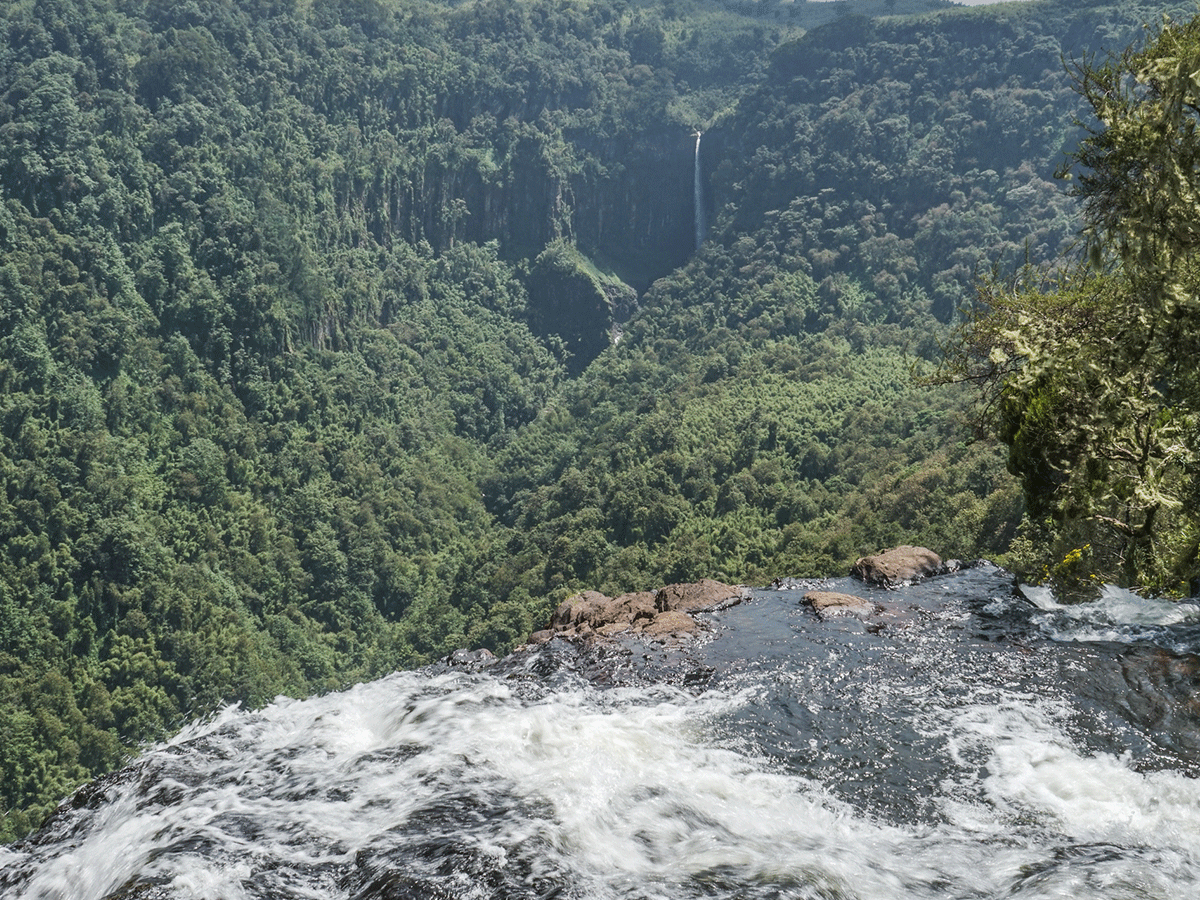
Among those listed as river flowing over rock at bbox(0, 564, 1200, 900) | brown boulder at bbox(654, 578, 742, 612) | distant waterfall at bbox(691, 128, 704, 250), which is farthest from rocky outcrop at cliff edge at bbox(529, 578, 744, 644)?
distant waterfall at bbox(691, 128, 704, 250)

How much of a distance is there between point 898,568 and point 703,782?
36.4 ft

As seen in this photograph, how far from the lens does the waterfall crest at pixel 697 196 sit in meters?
131

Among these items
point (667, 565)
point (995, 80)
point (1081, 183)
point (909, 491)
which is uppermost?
point (995, 80)

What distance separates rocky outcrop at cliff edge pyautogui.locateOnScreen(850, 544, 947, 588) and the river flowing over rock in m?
4.04

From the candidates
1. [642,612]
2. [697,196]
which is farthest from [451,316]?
[642,612]

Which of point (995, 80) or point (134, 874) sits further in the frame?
point (995, 80)

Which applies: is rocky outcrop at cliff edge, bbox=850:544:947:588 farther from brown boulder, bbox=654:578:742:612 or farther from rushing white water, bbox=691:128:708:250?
rushing white water, bbox=691:128:708:250

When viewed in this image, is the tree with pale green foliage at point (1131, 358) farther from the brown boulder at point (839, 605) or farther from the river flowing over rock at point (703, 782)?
the brown boulder at point (839, 605)

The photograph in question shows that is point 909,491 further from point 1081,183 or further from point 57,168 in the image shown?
point 57,168

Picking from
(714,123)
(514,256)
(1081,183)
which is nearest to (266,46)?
(514,256)

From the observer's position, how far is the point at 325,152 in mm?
114000

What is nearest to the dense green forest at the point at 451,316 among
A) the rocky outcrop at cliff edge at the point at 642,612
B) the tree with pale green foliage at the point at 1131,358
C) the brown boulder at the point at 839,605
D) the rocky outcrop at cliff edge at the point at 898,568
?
the rocky outcrop at cliff edge at the point at 898,568

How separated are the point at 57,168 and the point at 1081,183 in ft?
293

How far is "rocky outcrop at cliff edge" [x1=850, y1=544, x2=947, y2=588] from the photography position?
21516mm
